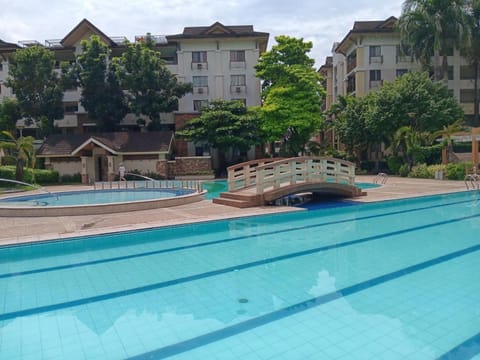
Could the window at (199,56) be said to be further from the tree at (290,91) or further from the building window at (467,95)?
the building window at (467,95)

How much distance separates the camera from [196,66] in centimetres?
3491

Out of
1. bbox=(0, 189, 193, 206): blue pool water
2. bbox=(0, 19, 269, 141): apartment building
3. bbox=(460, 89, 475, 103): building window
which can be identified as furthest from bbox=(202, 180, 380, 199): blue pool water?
bbox=(460, 89, 475, 103): building window

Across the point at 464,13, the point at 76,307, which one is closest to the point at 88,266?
the point at 76,307

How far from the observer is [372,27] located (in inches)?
1474

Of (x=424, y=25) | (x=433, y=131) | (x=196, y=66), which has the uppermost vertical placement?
(x=424, y=25)

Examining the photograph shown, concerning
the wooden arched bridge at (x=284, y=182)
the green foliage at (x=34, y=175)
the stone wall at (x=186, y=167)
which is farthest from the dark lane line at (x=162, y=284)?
the stone wall at (x=186, y=167)

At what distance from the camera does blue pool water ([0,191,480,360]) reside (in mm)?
4051

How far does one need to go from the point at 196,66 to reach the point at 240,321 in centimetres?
3291

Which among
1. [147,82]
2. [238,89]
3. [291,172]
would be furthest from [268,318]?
[238,89]

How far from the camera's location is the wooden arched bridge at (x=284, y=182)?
13.5 meters

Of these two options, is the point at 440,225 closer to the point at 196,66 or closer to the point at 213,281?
the point at 213,281

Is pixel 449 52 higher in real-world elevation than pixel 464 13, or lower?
lower

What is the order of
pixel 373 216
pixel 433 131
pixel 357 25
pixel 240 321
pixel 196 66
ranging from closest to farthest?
pixel 240 321 < pixel 373 216 < pixel 433 131 < pixel 196 66 < pixel 357 25

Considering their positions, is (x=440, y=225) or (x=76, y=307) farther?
(x=440, y=225)
